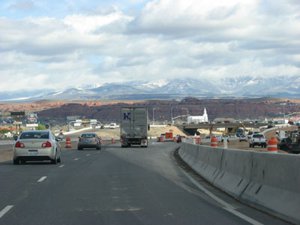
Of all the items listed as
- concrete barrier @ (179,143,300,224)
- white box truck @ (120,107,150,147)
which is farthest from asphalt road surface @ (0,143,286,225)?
white box truck @ (120,107,150,147)

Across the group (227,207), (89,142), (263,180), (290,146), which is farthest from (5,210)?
(290,146)

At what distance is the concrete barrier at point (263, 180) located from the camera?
1116cm

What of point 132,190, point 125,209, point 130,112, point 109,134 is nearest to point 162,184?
point 132,190

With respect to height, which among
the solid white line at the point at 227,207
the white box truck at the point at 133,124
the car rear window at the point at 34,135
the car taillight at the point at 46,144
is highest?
the white box truck at the point at 133,124

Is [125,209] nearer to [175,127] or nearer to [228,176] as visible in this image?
[228,176]

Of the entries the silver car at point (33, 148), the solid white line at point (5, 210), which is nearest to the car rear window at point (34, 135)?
the silver car at point (33, 148)

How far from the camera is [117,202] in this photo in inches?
551

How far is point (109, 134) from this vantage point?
156 m

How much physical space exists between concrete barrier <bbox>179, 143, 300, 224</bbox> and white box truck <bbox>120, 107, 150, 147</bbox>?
125ft

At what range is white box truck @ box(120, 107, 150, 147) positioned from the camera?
5653cm

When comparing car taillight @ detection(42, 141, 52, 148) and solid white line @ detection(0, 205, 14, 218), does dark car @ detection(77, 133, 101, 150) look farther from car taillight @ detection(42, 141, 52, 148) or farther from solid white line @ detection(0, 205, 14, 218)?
solid white line @ detection(0, 205, 14, 218)

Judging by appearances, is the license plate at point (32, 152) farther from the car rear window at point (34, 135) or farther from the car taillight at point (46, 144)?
the car rear window at point (34, 135)

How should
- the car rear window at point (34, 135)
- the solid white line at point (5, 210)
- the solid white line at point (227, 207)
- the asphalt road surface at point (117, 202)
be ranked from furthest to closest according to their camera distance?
the car rear window at point (34, 135) → the solid white line at point (5, 210) → the asphalt road surface at point (117, 202) → the solid white line at point (227, 207)

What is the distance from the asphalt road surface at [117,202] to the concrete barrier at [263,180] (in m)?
0.31
